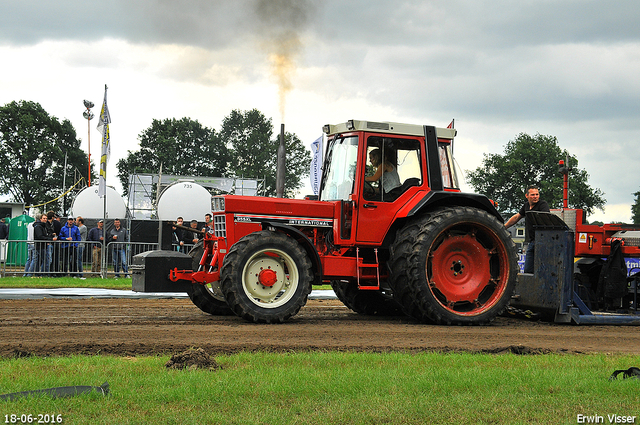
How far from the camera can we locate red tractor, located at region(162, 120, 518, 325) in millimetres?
8391

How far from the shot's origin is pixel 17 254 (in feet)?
57.9

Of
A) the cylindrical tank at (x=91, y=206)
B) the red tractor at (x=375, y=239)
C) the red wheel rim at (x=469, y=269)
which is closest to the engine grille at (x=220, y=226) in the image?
the red tractor at (x=375, y=239)

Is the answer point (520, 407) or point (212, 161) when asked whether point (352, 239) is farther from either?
point (212, 161)

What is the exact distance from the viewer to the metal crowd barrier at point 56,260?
17516 mm

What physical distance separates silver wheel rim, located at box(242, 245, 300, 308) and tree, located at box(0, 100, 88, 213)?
54285 mm

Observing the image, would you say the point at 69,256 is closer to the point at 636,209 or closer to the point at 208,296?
the point at 208,296

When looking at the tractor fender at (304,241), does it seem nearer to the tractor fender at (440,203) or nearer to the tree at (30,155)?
the tractor fender at (440,203)

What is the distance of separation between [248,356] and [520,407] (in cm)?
239

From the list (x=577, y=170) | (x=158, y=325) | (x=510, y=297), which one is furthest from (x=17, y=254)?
(x=577, y=170)

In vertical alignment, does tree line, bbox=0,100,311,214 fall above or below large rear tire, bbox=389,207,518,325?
above

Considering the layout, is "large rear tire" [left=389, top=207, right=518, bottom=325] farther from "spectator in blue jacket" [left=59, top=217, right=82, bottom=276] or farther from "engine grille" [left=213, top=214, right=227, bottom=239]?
"spectator in blue jacket" [left=59, top=217, right=82, bottom=276]

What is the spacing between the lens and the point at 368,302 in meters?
10.2

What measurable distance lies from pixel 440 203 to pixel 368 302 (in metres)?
2.03

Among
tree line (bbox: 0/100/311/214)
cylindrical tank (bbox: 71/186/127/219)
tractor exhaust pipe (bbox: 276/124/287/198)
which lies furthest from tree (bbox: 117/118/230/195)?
tractor exhaust pipe (bbox: 276/124/287/198)
